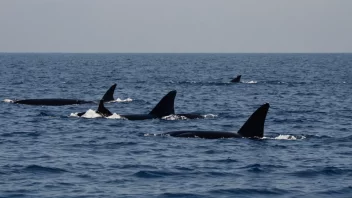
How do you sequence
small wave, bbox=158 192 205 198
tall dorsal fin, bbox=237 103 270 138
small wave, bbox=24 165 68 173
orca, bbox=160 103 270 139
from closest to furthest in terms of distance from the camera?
small wave, bbox=158 192 205 198
small wave, bbox=24 165 68 173
tall dorsal fin, bbox=237 103 270 138
orca, bbox=160 103 270 139

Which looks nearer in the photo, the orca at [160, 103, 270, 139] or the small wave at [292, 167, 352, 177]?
the small wave at [292, 167, 352, 177]

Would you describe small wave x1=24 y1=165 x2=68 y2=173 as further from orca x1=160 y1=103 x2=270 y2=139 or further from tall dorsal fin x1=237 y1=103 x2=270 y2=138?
tall dorsal fin x1=237 y1=103 x2=270 y2=138

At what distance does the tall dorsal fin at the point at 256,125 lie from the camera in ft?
91.1

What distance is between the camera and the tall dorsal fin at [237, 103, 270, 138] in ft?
91.1

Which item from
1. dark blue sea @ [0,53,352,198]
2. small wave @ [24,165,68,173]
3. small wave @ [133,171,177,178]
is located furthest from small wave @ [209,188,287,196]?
small wave @ [24,165,68,173]

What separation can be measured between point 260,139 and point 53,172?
31.5 feet

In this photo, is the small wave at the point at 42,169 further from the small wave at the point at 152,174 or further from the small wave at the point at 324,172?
the small wave at the point at 324,172

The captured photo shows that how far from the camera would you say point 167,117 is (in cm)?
3606

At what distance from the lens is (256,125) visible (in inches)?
A: 1116

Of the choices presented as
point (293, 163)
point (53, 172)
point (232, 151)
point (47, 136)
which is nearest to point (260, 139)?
point (232, 151)

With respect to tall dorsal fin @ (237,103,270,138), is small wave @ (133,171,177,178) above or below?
below

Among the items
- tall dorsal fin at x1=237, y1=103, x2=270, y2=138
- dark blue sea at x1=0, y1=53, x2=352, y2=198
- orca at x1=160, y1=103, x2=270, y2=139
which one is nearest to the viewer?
dark blue sea at x1=0, y1=53, x2=352, y2=198

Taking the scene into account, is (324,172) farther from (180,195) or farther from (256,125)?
(256,125)

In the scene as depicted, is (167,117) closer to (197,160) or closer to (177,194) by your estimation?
(197,160)
